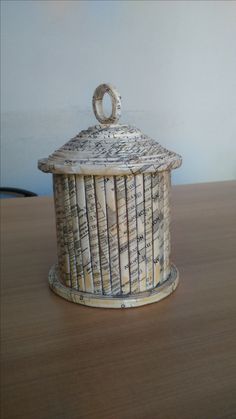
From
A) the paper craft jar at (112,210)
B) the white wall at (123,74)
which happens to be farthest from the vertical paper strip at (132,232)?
the white wall at (123,74)

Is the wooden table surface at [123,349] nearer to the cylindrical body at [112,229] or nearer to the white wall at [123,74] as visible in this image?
the cylindrical body at [112,229]

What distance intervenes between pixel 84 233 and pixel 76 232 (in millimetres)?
11

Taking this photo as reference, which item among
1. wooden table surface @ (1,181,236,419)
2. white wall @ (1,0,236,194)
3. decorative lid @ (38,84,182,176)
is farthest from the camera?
white wall @ (1,0,236,194)

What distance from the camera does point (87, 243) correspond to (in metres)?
0.45

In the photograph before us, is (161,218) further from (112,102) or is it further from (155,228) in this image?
(112,102)

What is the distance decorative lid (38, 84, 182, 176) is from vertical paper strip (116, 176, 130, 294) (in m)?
0.02

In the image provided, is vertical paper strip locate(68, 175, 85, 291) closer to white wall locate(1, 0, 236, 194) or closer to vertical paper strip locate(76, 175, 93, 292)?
vertical paper strip locate(76, 175, 93, 292)

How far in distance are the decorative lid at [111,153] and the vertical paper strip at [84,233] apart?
0.02 metres

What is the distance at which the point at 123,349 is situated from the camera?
367 millimetres

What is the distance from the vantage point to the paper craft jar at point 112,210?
0.43 meters

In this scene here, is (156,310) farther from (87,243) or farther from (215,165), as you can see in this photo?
(215,165)

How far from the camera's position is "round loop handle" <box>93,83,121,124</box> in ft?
1.48

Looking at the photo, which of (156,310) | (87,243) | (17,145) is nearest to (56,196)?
(87,243)

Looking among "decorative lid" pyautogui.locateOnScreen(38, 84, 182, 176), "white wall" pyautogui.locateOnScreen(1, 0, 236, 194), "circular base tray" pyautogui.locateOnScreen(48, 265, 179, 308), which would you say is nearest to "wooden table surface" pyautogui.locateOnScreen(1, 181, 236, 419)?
"circular base tray" pyautogui.locateOnScreen(48, 265, 179, 308)
